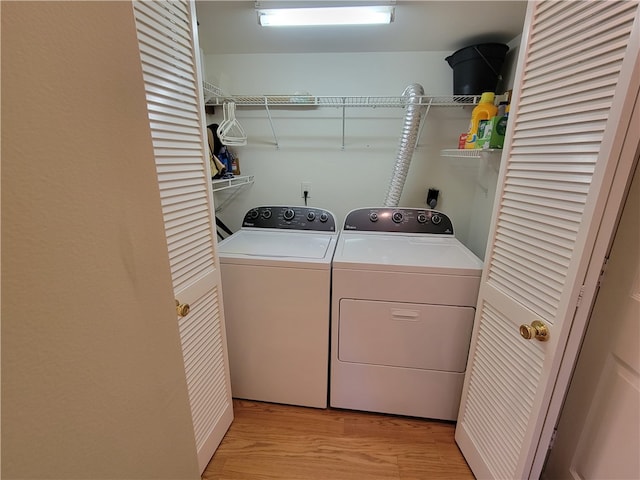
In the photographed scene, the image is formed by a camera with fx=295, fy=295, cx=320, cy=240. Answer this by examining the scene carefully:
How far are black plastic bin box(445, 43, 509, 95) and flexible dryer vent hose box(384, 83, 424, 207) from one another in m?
0.25

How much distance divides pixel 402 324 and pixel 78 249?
56.0 inches

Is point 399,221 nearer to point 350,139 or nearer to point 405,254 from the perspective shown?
point 405,254

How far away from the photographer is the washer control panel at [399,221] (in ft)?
6.47

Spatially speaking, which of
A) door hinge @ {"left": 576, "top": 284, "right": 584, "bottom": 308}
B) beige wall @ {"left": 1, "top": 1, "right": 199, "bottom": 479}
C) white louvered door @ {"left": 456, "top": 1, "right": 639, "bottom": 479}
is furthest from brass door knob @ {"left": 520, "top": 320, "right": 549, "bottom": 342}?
beige wall @ {"left": 1, "top": 1, "right": 199, "bottom": 479}

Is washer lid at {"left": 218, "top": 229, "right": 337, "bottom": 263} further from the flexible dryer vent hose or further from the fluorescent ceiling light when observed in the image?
the fluorescent ceiling light

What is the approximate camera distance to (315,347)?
1.66 meters

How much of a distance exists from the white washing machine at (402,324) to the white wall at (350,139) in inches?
22.6

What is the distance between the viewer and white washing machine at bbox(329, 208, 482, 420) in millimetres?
1468

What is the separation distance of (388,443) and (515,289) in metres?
1.11

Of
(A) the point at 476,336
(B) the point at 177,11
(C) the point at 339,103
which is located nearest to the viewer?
(B) the point at 177,11

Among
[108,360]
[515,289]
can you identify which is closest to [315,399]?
[515,289]

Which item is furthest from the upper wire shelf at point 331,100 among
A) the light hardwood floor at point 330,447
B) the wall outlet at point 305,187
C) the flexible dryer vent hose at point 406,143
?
the light hardwood floor at point 330,447

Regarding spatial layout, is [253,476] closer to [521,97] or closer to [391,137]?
[521,97]

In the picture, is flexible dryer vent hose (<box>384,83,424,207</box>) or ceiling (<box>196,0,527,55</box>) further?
flexible dryer vent hose (<box>384,83,424,207</box>)
